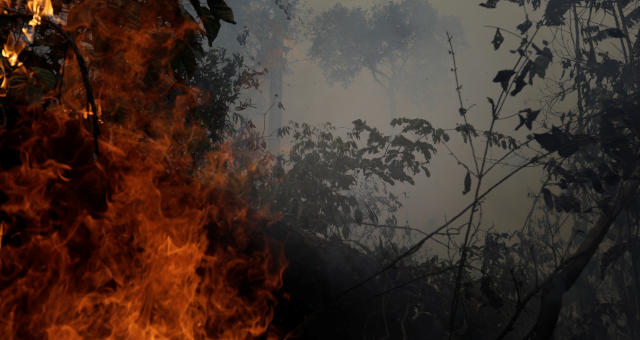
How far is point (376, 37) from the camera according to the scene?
34.8 m

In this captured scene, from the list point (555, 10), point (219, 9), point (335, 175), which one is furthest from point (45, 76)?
point (555, 10)

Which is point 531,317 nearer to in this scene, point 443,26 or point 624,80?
point 624,80

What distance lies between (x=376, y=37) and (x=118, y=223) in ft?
118

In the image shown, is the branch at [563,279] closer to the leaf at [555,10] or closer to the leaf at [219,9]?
the leaf at [555,10]

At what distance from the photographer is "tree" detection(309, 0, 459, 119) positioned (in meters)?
34.2

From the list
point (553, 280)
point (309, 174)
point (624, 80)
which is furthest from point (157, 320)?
point (624, 80)

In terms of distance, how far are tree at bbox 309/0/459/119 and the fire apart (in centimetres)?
3408

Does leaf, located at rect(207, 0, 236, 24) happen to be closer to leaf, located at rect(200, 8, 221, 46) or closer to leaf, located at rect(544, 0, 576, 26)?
leaf, located at rect(200, 8, 221, 46)

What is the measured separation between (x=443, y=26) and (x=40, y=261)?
133 ft

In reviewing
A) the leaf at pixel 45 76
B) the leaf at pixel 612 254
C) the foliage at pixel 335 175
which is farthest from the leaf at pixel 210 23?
the leaf at pixel 612 254

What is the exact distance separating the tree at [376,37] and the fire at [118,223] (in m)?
34.1

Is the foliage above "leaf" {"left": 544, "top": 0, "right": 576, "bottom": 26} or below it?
below

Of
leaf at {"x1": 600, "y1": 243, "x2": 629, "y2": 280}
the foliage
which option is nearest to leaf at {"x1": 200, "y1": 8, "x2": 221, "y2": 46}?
the foliage

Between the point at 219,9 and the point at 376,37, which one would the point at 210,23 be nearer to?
the point at 219,9
